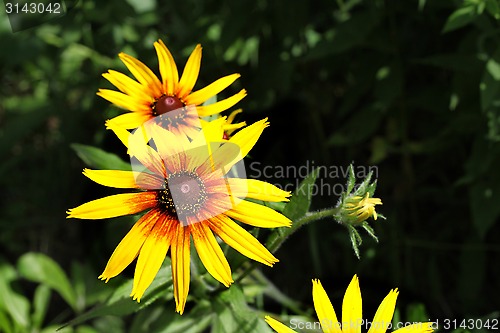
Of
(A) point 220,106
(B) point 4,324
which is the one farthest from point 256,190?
(B) point 4,324

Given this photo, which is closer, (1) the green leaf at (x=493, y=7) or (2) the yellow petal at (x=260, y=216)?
(2) the yellow petal at (x=260, y=216)

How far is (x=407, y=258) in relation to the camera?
2.25 m

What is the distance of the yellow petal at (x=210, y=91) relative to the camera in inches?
58.9

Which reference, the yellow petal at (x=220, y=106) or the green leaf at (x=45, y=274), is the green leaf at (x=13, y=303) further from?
the yellow petal at (x=220, y=106)

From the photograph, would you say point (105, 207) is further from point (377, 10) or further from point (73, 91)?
point (73, 91)

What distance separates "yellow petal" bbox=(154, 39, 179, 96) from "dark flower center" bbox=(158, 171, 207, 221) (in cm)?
28

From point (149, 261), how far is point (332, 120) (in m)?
1.49

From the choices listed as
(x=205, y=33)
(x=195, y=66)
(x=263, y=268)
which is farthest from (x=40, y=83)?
(x=195, y=66)

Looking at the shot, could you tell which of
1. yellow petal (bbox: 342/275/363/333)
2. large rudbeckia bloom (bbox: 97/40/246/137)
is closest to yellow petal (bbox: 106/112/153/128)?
large rudbeckia bloom (bbox: 97/40/246/137)

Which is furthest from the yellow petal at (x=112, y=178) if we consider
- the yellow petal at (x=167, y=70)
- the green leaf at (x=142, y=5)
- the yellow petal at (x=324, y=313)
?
the green leaf at (x=142, y=5)

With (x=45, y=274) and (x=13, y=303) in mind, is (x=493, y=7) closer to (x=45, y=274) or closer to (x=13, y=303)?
(x=45, y=274)

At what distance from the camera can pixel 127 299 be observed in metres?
1.54

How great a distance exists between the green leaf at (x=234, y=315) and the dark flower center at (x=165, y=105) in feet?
1.42

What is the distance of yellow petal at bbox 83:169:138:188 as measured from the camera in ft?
4.16
